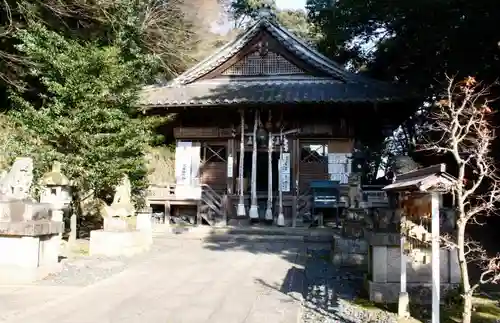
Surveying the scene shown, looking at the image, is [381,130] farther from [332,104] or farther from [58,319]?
[58,319]

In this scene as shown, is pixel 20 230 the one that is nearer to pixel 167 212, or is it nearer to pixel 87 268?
pixel 87 268

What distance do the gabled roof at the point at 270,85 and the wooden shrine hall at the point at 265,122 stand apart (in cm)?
4

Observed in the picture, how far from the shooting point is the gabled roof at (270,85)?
17.2 meters

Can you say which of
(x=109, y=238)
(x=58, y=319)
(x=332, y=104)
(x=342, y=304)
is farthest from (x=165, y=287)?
(x=332, y=104)

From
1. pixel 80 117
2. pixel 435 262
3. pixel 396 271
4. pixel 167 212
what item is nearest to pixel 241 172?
pixel 167 212

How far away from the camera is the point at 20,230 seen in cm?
762

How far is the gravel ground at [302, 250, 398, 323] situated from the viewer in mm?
6172

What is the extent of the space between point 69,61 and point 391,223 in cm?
978

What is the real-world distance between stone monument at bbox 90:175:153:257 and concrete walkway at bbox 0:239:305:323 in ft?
2.69

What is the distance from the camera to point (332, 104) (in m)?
17.1

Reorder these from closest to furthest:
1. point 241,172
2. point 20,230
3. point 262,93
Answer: point 20,230 → point 241,172 → point 262,93

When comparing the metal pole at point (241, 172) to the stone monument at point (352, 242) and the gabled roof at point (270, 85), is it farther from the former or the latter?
the stone monument at point (352, 242)

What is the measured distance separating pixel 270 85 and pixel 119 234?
10.2 metres

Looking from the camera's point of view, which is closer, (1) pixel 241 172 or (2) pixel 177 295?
(2) pixel 177 295
